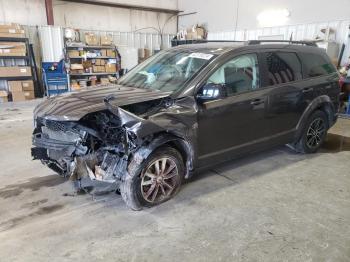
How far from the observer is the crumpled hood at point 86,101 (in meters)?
2.39

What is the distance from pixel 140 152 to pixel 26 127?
3994 millimetres

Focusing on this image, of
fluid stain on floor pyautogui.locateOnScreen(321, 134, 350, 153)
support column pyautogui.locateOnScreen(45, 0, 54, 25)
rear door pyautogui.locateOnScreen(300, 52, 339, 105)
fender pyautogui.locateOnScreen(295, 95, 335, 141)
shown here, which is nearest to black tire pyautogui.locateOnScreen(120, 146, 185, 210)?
fender pyautogui.locateOnScreen(295, 95, 335, 141)

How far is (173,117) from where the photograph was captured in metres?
2.57

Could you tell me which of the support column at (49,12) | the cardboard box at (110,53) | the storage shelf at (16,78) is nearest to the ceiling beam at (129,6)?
the support column at (49,12)

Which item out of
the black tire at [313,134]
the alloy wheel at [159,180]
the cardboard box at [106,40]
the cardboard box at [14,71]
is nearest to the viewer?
the alloy wheel at [159,180]

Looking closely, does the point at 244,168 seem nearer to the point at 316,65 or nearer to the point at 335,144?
the point at 316,65

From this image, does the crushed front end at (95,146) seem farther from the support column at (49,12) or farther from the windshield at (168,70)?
the support column at (49,12)

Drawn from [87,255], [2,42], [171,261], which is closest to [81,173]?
[87,255]

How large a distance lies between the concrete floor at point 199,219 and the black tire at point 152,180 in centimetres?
Answer: 10

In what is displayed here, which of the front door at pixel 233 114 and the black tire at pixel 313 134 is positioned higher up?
the front door at pixel 233 114

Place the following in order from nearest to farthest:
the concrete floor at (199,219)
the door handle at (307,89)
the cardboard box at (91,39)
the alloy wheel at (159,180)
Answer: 1. the concrete floor at (199,219)
2. the alloy wheel at (159,180)
3. the door handle at (307,89)
4. the cardboard box at (91,39)

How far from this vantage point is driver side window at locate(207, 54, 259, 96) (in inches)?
113

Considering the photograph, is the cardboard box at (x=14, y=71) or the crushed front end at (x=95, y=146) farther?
the cardboard box at (x=14, y=71)

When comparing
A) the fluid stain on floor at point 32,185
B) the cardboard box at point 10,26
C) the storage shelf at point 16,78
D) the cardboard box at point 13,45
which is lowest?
the fluid stain on floor at point 32,185
